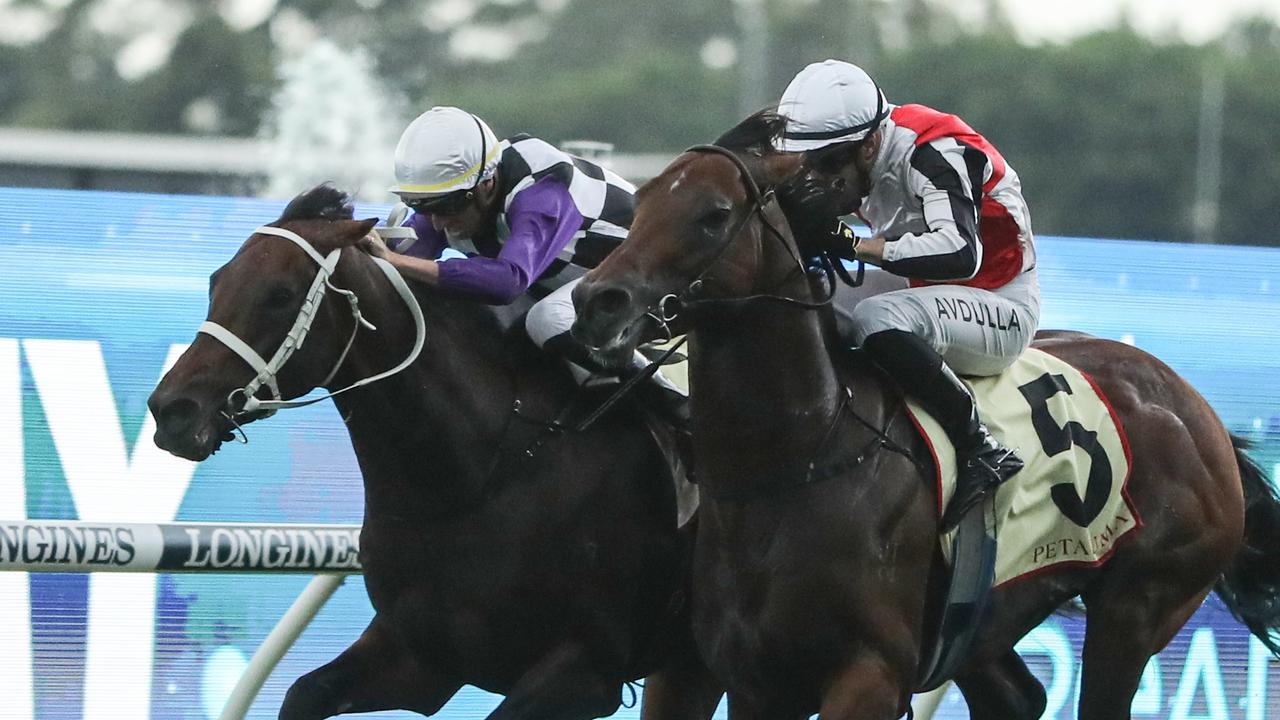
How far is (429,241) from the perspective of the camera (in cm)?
430

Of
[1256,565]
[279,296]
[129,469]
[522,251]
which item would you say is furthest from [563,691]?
[1256,565]

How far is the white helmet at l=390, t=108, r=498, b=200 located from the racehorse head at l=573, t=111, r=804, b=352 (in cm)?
56

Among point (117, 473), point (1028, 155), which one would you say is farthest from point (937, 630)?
point (1028, 155)

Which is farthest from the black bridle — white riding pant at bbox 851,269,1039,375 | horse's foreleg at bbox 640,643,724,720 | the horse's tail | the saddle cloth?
the horse's tail

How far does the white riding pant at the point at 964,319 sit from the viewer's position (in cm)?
382

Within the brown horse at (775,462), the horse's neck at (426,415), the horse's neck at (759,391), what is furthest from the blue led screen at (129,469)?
the horse's neck at (759,391)

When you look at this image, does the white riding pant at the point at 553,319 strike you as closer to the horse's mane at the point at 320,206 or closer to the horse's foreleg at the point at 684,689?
the horse's mane at the point at 320,206

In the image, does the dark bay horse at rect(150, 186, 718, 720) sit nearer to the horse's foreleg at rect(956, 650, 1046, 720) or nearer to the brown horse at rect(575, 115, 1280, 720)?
the brown horse at rect(575, 115, 1280, 720)

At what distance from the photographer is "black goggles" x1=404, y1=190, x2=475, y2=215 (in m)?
3.92

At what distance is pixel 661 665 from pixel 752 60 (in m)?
14.2

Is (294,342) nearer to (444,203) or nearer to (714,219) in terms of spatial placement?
(444,203)

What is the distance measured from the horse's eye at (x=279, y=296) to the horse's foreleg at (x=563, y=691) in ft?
3.05

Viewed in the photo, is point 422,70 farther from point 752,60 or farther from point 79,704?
point 79,704

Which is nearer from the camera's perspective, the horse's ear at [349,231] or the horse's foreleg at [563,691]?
the horse's ear at [349,231]
